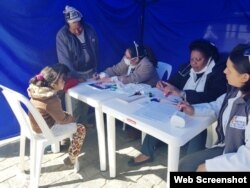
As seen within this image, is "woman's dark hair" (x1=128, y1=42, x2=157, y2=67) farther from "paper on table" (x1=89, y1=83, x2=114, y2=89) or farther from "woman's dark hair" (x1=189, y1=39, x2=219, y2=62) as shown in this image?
"woman's dark hair" (x1=189, y1=39, x2=219, y2=62)

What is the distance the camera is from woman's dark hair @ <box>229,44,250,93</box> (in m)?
1.67

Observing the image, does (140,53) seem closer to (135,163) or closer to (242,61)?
(135,163)

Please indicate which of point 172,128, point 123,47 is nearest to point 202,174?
point 172,128

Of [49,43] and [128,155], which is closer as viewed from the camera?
[128,155]

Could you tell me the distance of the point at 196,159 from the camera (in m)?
1.94

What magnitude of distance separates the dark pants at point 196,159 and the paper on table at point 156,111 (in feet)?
1.06

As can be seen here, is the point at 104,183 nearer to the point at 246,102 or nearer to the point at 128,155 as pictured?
the point at 128,155

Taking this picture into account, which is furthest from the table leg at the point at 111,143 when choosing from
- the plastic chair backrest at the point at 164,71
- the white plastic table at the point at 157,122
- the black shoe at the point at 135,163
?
the plastic chair backrest at the point at 164,71

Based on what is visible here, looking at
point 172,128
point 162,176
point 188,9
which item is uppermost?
point 188,9

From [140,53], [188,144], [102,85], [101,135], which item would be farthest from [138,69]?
[188,144]

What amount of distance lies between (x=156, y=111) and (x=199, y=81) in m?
0.60

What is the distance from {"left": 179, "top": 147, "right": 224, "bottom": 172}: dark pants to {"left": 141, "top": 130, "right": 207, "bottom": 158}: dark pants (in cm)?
38

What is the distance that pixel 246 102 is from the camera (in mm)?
1688

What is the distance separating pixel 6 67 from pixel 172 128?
188 centimetres
